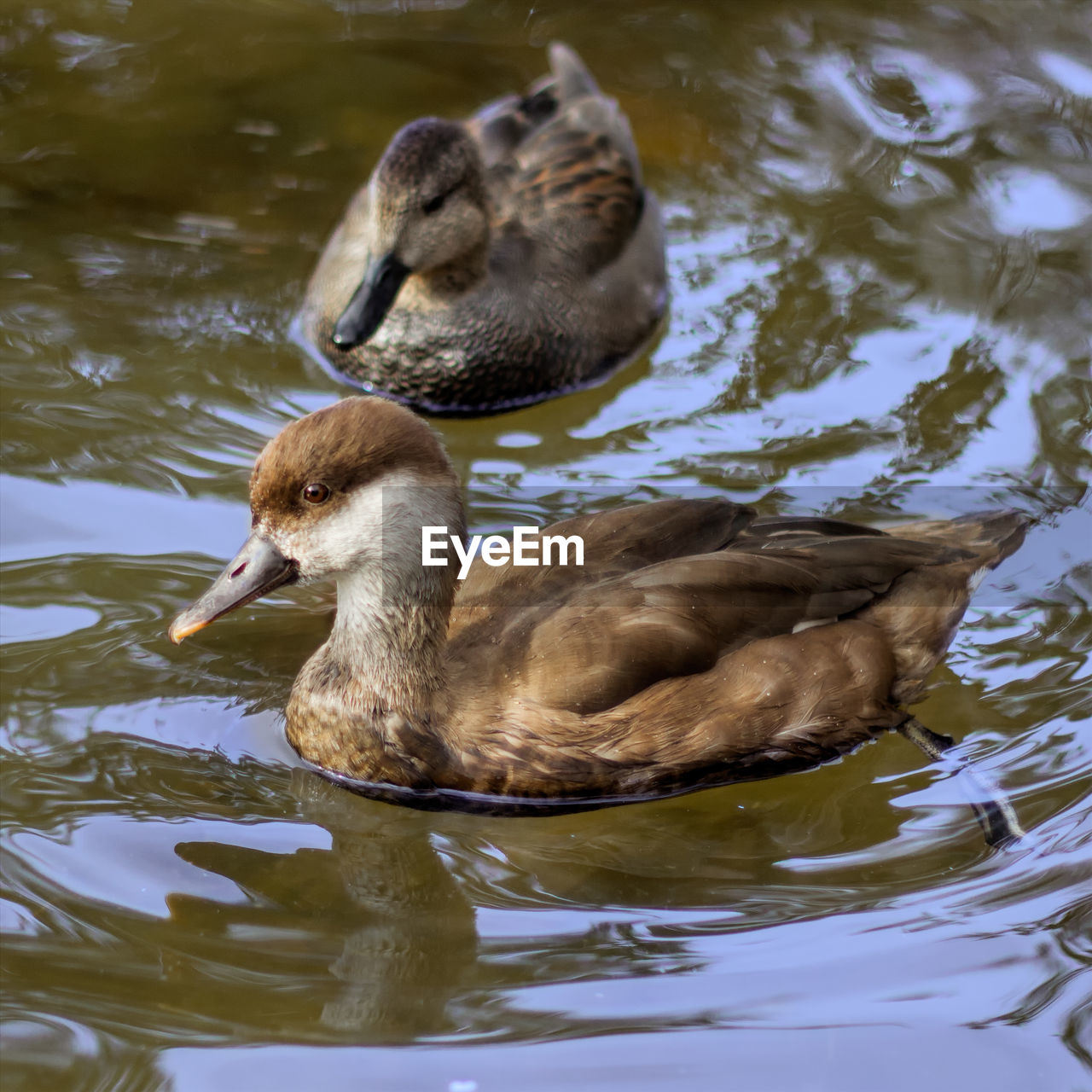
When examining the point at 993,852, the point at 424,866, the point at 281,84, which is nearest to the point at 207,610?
the point at 424,866

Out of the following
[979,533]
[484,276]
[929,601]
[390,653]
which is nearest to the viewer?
[390,653]

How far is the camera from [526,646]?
4.68 m

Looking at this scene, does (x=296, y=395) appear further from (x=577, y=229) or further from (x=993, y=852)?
(x=993, y=852)

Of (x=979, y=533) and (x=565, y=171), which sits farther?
(x=565, y=171)

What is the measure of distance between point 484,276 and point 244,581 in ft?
9.15

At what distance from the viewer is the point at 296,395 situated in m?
6.64

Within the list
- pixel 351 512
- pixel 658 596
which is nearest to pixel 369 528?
pixel 351 512

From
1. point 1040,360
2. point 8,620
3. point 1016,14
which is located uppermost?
point 1016,14

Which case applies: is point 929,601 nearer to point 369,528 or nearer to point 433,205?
point 369,528

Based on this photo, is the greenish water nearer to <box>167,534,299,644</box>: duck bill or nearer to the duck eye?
<box>167,534,299,644</box>: duck bill

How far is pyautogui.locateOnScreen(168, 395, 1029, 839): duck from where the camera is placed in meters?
4.59

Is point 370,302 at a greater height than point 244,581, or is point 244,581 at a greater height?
point 244,581

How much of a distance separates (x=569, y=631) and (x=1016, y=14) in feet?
20.4

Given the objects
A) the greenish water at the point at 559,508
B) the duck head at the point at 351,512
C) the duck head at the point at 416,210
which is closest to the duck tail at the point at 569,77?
the greenish water at the point at 559,508
